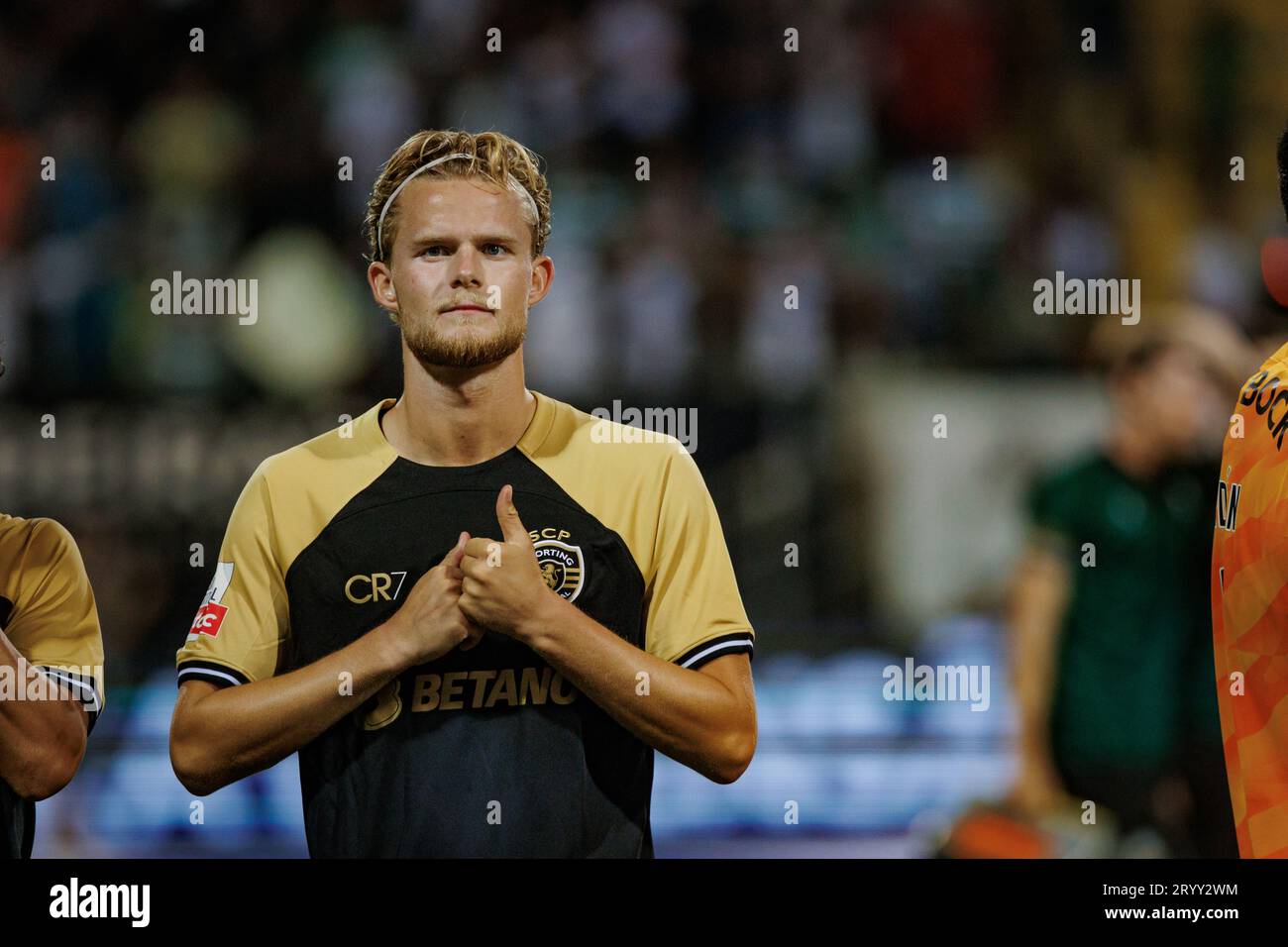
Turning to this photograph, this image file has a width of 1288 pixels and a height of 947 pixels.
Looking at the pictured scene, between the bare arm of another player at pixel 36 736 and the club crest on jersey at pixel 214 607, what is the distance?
11.9 inches

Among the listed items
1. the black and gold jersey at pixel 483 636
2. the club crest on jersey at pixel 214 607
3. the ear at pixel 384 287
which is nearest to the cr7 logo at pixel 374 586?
the black and gold jersey at pixel 483 636

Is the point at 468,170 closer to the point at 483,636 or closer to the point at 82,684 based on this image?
the point at 483,636

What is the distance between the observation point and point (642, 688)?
2.63 m

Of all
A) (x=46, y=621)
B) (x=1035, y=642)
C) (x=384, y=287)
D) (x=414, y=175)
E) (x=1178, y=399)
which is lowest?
(x=1035, y=642)

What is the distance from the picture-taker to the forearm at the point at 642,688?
2.61 meters

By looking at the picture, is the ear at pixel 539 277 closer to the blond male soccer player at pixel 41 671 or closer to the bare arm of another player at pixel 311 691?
the bare arm of another player at pixel 311 691

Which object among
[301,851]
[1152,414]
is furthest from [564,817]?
[1152,414]

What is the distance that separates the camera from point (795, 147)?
11.2 feet

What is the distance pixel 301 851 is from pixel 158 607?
1.96 ft

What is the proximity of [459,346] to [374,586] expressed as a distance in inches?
18.7

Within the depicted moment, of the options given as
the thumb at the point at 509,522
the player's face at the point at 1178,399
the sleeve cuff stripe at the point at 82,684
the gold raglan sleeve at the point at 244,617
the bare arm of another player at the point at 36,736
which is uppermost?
Result: the player's face at the point at 1178,399

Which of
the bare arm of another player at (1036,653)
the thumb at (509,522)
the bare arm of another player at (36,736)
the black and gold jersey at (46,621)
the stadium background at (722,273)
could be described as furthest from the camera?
the bare arm of another player at (1036,653)

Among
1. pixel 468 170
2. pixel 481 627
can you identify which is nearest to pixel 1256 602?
pixel 481 627

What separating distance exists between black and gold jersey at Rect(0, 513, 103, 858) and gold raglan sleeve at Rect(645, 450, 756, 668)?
1105mm
